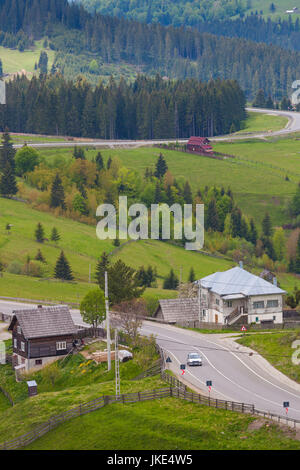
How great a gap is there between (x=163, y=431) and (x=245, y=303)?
4261cm

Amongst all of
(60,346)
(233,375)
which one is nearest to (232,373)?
(233,375)

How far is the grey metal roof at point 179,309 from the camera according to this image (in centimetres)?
9325

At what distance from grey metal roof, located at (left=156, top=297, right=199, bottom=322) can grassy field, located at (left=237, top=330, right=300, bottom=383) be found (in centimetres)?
1579

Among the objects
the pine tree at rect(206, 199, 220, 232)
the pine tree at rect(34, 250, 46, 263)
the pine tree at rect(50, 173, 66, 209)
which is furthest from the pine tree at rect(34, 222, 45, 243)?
the pine tree at rect(206, 199, 220, 232)

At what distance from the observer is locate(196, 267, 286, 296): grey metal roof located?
304 ft

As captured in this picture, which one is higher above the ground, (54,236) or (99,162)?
(99,162)

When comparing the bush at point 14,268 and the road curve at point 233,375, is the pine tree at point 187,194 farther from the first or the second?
the road curve at point 233,375

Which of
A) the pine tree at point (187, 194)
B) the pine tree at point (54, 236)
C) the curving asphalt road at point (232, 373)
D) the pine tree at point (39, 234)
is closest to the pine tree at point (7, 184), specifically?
the pine tree at point (39, 234)

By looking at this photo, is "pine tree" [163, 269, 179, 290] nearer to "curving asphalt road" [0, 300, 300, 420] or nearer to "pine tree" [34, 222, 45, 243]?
"pine tree" [34, 222, 45, 243]

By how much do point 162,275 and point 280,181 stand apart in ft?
206

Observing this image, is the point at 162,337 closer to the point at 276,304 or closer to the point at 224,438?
the point at 276,304

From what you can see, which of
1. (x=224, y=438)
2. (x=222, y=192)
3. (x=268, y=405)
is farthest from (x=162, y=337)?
(x=222, y=192)

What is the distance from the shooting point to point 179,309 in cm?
9469

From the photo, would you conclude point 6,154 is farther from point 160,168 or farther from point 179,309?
point 179,309
